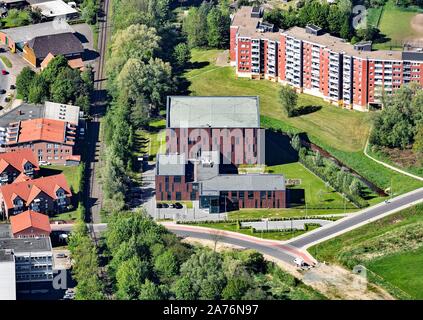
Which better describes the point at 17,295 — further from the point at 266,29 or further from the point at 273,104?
the point at 266,29

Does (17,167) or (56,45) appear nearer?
(17,167)

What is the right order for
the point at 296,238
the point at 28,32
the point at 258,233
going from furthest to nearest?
the point at 28,32, the point at 258,233, the point at 296,238

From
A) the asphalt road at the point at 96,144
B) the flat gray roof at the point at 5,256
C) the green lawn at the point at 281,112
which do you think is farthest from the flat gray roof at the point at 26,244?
the green lawn at the point at 281,112

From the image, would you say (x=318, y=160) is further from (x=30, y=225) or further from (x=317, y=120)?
(x=30, y=225)

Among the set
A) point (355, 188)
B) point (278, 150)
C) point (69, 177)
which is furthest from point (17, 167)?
point (355, 188)

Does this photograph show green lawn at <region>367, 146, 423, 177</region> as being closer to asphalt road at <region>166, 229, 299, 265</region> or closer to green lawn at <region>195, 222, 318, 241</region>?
green lawn at <region>195, 222, 318, 241</region>

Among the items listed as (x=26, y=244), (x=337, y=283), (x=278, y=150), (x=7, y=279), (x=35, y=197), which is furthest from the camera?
(x=278, y=150)

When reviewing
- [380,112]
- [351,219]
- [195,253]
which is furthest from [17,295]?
[380,112]

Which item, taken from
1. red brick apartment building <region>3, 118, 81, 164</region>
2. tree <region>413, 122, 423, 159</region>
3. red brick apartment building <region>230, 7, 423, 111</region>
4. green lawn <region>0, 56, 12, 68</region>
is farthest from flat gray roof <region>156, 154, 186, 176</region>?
green lawn <region>0, 56, 12, 68</region>
